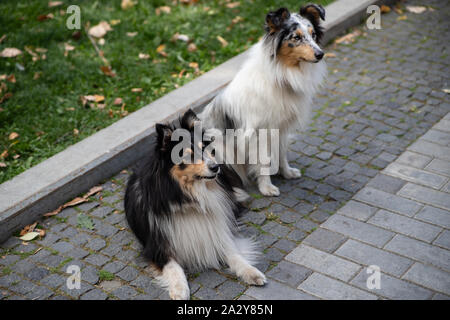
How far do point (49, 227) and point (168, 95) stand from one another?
7.48 feet

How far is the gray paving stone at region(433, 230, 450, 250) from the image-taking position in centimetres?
423

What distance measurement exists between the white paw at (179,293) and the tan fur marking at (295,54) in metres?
2.17

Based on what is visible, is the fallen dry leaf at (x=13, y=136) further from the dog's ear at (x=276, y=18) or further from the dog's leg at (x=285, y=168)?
the dog's ear at (x=276, y=18)

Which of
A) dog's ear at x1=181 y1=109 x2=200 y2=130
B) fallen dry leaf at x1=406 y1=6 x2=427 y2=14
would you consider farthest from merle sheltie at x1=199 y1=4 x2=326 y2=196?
fallen dry leaf at x1=406 y1=6 x2=427 y2=14

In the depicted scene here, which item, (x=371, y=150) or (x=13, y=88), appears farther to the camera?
(x=13, y=88)

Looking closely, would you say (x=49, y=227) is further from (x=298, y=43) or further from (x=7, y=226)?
(x=298, y=43)

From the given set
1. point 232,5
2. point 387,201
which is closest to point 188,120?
point 387,201

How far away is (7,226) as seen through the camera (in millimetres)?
4598

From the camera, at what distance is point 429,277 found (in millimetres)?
3914

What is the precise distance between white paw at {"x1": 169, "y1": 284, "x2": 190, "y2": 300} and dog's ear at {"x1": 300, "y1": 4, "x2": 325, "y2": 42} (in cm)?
262

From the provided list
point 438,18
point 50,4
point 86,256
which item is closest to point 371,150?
point 86,256

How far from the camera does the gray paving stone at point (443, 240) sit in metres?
Answer: 4.23

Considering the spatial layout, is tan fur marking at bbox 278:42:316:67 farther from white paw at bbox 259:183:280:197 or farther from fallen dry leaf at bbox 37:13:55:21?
fallen dry leaf at bbox 37:13:55:21
